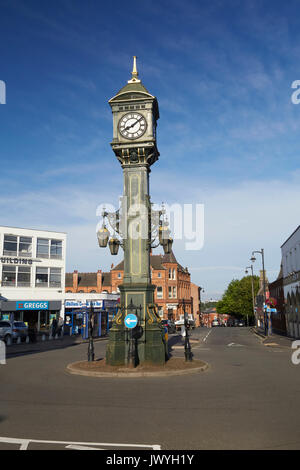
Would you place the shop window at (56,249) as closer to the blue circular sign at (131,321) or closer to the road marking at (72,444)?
the blue circular sign at (131,321)

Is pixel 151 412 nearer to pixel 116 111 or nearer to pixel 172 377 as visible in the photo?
pixel 172 377

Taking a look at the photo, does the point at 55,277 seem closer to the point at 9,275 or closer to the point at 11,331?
the point at 9,275

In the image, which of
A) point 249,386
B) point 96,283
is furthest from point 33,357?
point 96,283

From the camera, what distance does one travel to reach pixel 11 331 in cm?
2981

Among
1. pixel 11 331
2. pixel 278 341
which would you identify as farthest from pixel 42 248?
pixel 278 341

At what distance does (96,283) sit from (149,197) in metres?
57.6

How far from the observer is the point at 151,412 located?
8.59m

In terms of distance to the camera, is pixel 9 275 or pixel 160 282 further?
pixel 160 282

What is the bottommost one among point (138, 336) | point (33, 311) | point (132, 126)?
point (138, 336)

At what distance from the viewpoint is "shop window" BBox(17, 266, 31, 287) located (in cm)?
4072

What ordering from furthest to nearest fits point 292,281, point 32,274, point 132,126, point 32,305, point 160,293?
point 160,293 → point 32,274 → point 32,305 → point 292,281 → point 132,126

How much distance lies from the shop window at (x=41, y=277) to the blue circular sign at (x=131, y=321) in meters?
29.2

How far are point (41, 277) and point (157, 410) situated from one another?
35.6m
